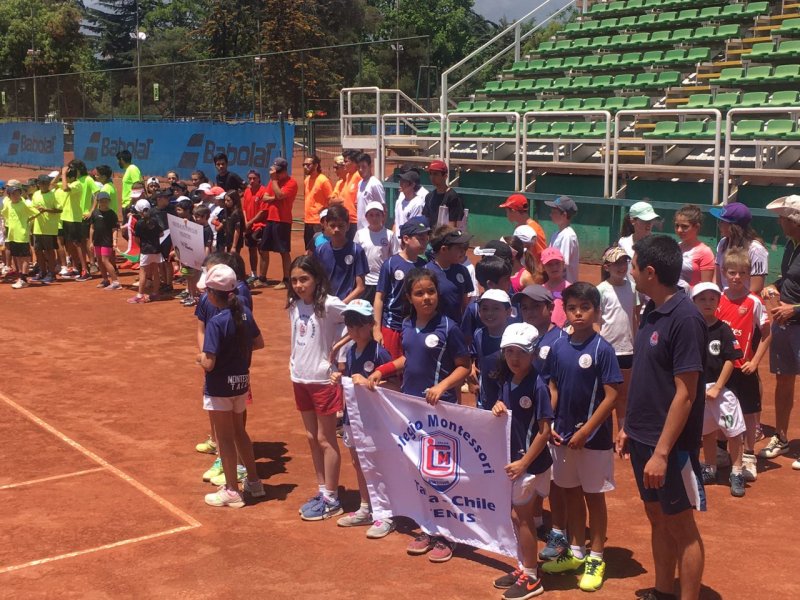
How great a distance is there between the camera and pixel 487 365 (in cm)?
608

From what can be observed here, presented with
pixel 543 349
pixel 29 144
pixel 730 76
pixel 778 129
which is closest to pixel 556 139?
pixel 730 76

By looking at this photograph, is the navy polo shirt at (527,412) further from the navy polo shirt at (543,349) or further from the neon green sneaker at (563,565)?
the neon green sneaker at (563,565)

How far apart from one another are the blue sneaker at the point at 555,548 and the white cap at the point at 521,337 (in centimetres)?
133

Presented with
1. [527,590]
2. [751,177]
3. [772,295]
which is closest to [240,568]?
[527,590]

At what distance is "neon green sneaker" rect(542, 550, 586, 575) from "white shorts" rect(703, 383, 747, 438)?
74.5 inches

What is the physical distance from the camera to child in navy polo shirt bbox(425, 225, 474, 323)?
7441 millimetres

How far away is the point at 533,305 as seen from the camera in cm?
601

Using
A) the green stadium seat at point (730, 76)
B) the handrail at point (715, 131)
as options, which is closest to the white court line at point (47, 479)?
the handrail at point (715, 131)

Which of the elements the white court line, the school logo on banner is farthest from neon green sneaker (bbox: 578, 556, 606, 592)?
the white court line

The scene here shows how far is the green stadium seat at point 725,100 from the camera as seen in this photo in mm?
17414

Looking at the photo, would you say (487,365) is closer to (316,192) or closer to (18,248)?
(316,192)

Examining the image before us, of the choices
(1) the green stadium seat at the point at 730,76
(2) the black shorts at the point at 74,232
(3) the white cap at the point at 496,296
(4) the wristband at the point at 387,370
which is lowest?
(4) the wristband at the point at 387,370

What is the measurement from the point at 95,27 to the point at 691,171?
9332 centimetres

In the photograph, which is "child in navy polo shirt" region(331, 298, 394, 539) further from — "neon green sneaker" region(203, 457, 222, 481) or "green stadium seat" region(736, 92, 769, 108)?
"green stadium seat" region(736, 92, 769, 108)
